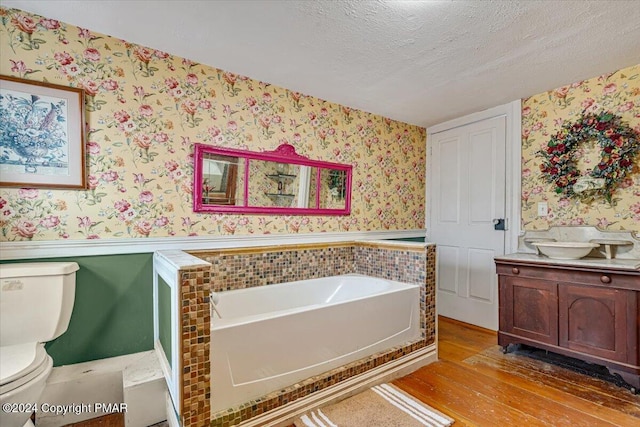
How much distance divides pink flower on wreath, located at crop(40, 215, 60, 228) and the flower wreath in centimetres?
348

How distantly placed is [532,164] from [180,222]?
9.57 ft

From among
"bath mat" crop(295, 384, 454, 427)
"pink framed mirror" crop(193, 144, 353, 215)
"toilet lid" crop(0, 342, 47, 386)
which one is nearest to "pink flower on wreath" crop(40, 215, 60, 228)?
"toilet lid" crop(0, 342, 47, 386)

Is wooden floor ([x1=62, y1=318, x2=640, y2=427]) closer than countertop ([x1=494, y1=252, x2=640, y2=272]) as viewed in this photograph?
Yes

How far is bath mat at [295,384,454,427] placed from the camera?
1645 millimetres

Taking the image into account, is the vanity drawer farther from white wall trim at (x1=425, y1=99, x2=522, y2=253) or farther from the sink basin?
white wall trim at (x1=425, y1=99, x2=522, y2=253)

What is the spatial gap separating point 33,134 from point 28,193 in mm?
315

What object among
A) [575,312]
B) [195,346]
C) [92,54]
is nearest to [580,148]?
[575,312]

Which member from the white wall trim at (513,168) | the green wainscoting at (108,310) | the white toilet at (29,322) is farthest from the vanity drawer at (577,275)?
the white toilet at (29,322)

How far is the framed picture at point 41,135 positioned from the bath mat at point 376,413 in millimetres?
1855

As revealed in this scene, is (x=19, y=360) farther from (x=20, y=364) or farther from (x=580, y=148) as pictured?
(x=580, y=148)

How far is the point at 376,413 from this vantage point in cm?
173

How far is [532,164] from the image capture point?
2.78 meters

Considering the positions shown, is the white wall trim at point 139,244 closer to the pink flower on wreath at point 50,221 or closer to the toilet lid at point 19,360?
the pink flower on wreath at point 50,221

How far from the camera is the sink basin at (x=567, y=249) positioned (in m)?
2.22
